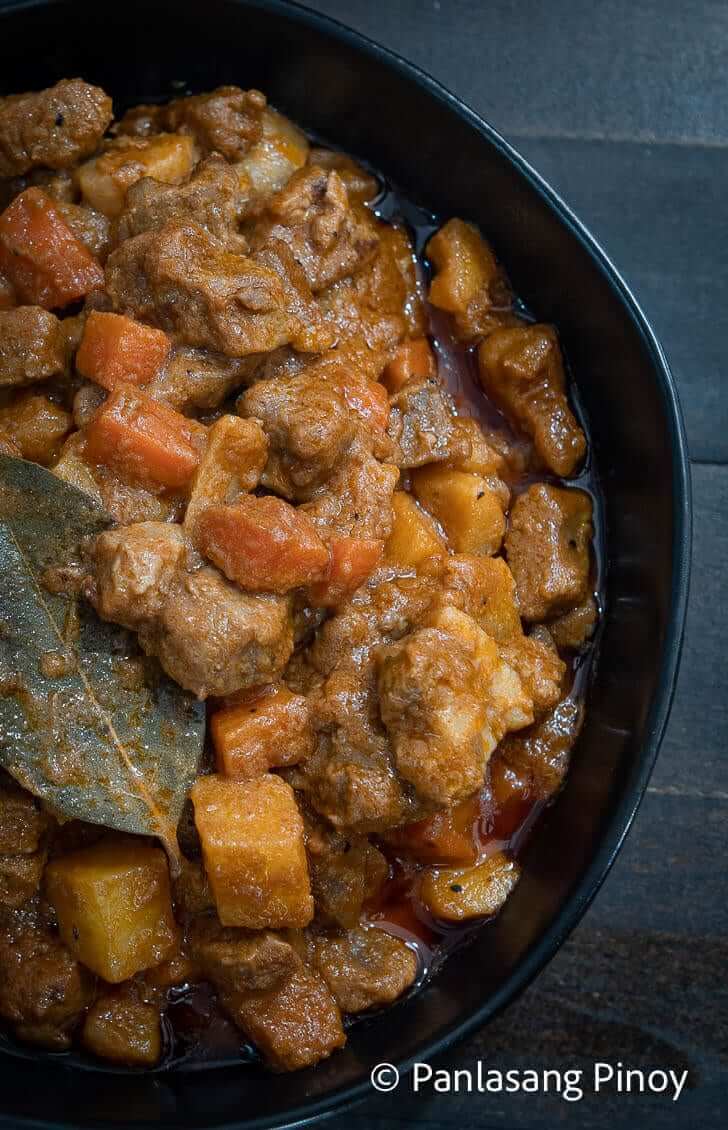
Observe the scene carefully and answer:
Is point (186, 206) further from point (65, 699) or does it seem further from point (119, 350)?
point (65, 699)

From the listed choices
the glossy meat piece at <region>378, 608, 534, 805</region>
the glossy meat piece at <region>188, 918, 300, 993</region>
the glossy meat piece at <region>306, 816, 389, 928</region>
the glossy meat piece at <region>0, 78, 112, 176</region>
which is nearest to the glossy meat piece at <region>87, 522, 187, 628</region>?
the glossy meat piece at <region>378, 608, 534, 805</region>

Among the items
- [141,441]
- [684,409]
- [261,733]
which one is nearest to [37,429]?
[141,441]

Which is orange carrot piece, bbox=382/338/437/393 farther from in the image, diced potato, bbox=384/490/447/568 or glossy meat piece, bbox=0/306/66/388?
glossy meat piece, bbox=0/306/66/388

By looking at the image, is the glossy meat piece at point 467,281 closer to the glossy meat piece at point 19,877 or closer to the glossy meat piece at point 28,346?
the glossy meat piece at point 28,346

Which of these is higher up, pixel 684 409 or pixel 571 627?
pixel 684 409

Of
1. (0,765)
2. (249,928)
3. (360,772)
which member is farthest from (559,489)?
(0,765)

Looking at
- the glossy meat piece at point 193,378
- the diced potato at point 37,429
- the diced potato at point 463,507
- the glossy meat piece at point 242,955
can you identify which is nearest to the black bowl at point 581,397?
the glossy meat piece at point 242,955

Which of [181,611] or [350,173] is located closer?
[181,611]
